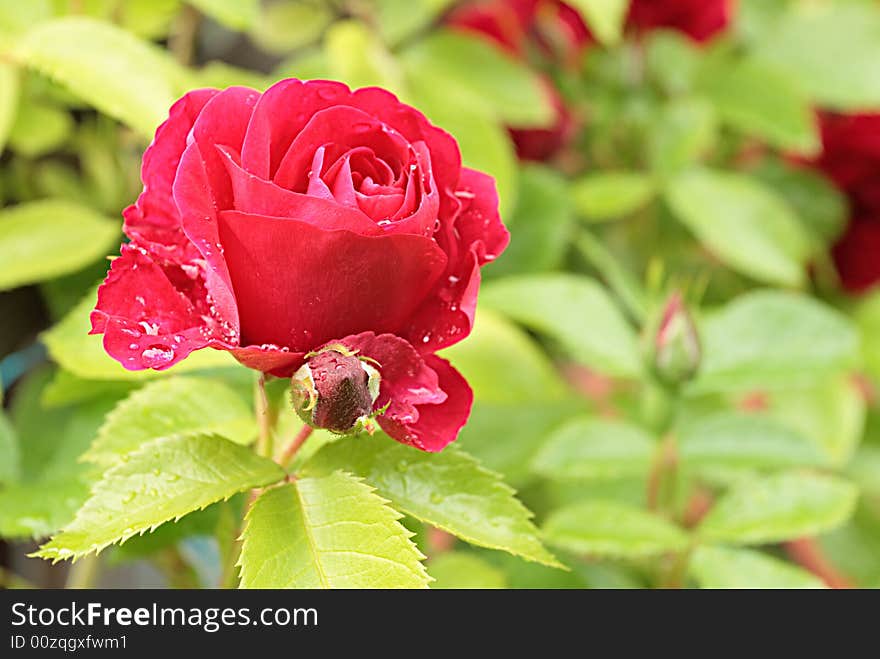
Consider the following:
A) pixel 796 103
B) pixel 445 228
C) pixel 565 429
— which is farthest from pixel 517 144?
pixel 445 228

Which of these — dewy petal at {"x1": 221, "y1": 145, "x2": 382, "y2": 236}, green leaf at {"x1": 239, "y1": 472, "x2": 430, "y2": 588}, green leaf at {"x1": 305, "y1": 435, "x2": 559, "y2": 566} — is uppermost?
dewy petal at {"x1": 221, "y1": 145, "x2": 382, "y2": 236}

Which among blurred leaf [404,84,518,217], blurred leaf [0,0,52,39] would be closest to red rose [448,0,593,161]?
blurred leaf [404,84,518,217]

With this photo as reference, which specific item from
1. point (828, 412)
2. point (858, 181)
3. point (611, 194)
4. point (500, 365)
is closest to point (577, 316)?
point (500, 365)

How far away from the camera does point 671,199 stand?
0.69m

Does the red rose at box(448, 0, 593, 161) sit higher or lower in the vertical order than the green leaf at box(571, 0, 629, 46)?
higher

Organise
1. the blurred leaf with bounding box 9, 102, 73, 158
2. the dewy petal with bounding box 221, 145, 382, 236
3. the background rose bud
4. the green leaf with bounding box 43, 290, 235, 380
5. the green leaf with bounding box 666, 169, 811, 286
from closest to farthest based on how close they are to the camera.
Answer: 1. the dewy petal with bounding box 221, 145, 382, 236
2. the green leaf with bounding box 43, 290, 235, 380
3. the background rose bud
4. the blurred leaf with bounding box 9, 102, 73, 158
5. the green leaf with bounding box 666, 169, 811, 286

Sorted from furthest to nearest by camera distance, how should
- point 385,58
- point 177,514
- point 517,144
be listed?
1. point 517,144
2. point 385,58
3. point 177,514

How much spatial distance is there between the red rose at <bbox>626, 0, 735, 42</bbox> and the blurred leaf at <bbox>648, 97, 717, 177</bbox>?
0.08 metres

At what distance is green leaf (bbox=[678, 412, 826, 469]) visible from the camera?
49cm

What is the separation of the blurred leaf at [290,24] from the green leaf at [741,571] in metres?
0.50

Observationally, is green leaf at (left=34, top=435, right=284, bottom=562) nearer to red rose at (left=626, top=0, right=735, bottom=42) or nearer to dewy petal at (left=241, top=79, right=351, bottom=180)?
dewy petal at (left=241, top=79, right=351, bottom=180)

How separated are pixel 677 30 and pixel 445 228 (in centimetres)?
57

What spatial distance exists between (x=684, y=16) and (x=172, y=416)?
0.60 metres
